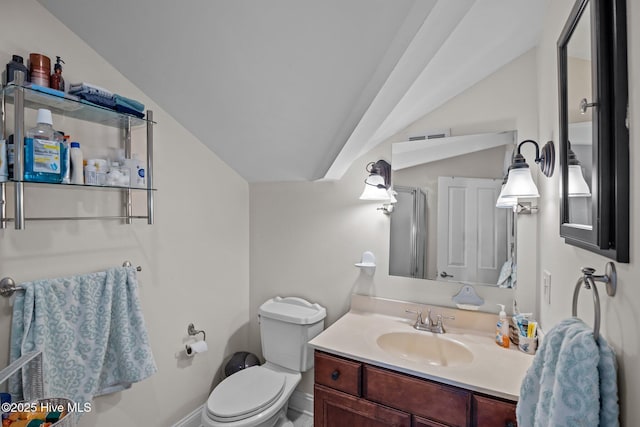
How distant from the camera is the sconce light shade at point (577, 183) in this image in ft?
2.60

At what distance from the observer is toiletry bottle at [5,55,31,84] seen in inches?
44.3

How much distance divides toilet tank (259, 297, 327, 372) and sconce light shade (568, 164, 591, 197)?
1465mm

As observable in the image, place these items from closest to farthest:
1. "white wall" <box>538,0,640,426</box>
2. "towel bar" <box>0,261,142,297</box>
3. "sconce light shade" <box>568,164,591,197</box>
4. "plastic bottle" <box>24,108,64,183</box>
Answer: "white wall" <box>538,0,640,426</box> → "sconce light shade" <box>568,164,591,197</box> → "plastic bottle" <box>24,108,64,183</box> → "towel bar" <box>0,261,142,297</box>

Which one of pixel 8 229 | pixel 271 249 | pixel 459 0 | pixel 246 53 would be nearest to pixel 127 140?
pixel 8 229

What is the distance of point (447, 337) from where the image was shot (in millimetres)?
1584

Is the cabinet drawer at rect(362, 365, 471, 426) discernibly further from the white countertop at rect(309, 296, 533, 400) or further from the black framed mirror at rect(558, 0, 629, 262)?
the black framed mirror at rect(558, 0, 629, 262)

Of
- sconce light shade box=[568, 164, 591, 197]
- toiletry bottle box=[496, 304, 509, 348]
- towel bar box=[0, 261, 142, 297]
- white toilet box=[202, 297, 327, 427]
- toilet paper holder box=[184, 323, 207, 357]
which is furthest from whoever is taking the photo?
toilet paper holder box=[184, 323, 207, 357]

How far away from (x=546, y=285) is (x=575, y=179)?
0.62 metres

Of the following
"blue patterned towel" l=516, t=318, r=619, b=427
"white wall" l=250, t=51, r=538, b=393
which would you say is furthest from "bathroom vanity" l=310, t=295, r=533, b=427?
"blue patterned towel" l=516, t=318, r=619, b=427

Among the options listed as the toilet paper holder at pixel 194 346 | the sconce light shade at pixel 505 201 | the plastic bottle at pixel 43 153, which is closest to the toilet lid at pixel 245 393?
the toilet paper holder at pixel 194 346

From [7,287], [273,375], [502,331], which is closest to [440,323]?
[502,331]

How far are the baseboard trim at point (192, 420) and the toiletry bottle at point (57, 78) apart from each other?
186 cm

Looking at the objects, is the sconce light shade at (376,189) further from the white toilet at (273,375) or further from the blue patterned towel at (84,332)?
the blue patterned towel at (84,332)

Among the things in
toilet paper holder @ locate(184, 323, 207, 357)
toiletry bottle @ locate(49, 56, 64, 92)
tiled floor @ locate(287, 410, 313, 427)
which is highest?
toiletry bottle @ locate(49, 56, 64, 92)
